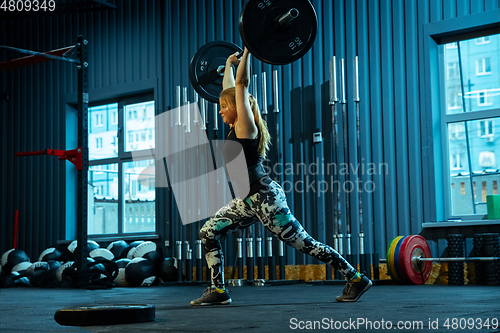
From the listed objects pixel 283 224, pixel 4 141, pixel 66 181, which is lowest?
pixel 283 224

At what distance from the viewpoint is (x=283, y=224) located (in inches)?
107

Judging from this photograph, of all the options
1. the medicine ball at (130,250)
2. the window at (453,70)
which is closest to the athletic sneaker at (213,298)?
the window at (453,70)

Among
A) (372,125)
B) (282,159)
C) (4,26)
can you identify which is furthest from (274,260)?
(4,26)

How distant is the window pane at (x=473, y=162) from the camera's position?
492cm

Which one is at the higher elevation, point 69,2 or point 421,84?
point 69,2

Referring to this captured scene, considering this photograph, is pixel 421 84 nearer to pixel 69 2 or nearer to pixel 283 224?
pixel 283 224

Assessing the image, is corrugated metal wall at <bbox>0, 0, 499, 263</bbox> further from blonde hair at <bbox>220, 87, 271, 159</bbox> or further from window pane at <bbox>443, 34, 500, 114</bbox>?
blonde hair at <bbox>220, 87, 271, 159</bbox>

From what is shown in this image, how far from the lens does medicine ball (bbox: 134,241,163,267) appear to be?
6117mm

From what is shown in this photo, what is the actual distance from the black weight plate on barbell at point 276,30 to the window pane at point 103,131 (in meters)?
4.85

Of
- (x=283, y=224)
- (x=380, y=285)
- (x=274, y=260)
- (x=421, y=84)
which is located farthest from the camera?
(x=274, y=260)

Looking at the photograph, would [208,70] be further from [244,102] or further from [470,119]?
[470,119]

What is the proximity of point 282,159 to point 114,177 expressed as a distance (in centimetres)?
256

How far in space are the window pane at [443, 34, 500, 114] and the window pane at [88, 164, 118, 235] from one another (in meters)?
4.18

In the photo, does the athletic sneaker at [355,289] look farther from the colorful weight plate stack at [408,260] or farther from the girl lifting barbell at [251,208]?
the colorful weight plate stack at [408,260]
